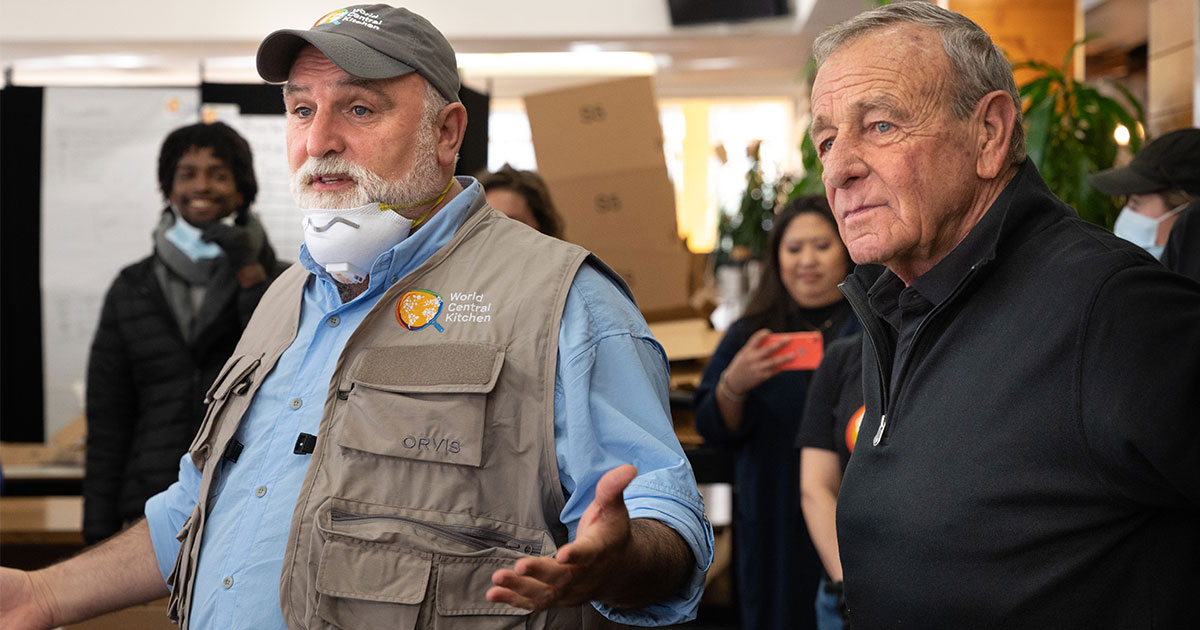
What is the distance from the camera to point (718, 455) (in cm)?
370

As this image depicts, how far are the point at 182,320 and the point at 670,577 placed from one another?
1.84 meters

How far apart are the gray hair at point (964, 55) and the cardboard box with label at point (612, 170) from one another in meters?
2.94

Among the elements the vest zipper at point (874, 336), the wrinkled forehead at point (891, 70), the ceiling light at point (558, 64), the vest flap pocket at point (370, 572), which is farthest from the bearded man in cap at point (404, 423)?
the ceiling light at point (558, 64)

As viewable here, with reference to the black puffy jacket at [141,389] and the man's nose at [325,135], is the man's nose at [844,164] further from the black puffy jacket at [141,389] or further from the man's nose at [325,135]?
the black puffy jacket at [141,389]

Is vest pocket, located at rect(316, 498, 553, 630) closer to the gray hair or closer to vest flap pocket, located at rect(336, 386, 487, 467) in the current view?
vest flap pocket, located at rect(336, 386, 487, 467)

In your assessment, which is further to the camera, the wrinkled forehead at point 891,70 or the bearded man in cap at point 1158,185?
the bearded man in cap at point 1158,185

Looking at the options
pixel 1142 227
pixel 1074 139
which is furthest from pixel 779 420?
pixel 1074 139

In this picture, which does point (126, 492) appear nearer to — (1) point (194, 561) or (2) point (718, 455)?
(1) point (194, 561)

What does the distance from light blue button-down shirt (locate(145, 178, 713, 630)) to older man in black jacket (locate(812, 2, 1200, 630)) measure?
0.23 meters

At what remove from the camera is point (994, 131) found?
122 cm

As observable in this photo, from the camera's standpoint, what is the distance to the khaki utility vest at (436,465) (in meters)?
1.19

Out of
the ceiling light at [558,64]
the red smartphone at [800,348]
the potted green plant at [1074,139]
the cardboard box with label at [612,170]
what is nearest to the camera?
the red smartphone at [800,348]

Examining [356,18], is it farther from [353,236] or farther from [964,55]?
[964,55]

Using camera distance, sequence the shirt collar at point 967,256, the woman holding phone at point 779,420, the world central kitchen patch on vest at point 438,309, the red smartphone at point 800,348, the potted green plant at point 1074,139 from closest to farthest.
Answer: the shirt collar at point 967,256 < the world central kitchen patch on vest at point 438,309 < the red smartphone at point 800,348 < the woman holding phone at point 779,420 < the potted green plant at point 1074,139
